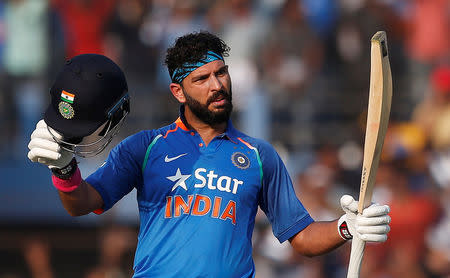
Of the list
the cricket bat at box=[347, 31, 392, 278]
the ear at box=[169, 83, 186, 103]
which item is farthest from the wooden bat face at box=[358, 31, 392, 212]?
the ear at box=[169, 83, 186, 103]

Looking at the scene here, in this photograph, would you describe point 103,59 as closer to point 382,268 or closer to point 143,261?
point 143,261

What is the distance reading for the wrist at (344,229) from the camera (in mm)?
3518

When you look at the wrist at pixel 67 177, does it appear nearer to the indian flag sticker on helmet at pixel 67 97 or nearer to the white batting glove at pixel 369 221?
the indian flag sticker on helmet at pixel 67 97

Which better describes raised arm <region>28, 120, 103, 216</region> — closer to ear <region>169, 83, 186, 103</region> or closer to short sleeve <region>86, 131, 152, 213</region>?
short sleeve <region>86, 131, 152, 213</region>

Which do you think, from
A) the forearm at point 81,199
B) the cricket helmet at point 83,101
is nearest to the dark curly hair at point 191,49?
the cricket helmet at point 83,101

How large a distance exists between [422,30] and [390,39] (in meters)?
0.37

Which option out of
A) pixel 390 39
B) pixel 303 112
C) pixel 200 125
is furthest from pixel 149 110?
pixel 200 125

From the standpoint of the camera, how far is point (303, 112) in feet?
27.1

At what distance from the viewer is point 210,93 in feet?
12.4

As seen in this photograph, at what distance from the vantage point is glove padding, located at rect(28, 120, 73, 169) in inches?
130

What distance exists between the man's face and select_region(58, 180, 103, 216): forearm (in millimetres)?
654

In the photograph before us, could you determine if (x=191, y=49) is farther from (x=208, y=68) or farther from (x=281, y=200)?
(x=281, y=200)

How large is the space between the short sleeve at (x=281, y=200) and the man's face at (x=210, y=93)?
0.28 metres

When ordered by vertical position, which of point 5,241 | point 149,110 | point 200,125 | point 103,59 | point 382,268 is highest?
point 103,59
